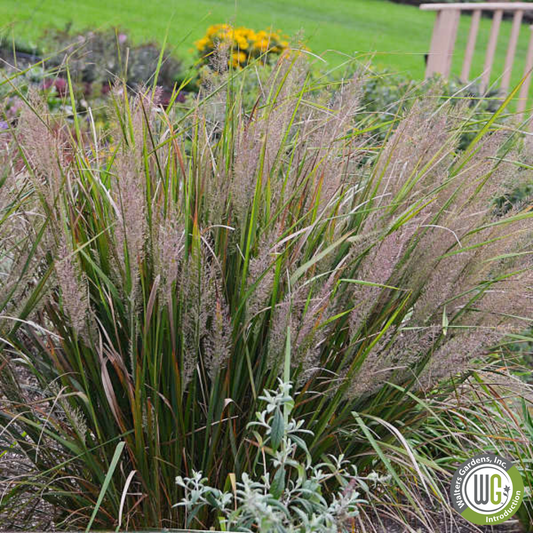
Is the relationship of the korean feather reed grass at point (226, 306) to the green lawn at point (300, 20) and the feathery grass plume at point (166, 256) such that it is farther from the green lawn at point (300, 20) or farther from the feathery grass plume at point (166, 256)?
the green lawn at point (300, 20)

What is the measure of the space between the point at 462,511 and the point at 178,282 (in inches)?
40.7

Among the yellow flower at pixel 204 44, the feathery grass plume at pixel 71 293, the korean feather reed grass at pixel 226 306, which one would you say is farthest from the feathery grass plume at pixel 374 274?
the yellow flower at pixel 204 44

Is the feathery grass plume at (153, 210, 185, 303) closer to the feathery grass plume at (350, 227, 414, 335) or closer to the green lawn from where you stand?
the feathery grass plume at (350, 227, 414, 335)

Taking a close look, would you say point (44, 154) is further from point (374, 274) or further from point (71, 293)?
point (374, 274)

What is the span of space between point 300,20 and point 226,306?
10.2 metres

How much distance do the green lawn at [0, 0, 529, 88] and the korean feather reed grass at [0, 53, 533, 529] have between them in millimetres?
9791

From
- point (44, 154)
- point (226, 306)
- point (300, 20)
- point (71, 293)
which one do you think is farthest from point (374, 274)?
point (300, 20)

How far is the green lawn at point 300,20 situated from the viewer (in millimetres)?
13258

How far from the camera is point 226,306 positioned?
164cm

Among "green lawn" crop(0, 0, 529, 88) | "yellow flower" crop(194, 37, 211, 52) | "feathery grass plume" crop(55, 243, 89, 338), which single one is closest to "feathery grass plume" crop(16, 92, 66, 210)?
"feathery grass plume" crop(55, 243, 89, 338)

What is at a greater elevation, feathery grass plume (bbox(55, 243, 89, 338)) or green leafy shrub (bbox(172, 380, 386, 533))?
feathery grass plume (bbox(55, 243, 89, 338))

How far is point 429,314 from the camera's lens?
1777 millimetres

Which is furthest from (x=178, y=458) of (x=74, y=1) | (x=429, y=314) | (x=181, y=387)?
(x=74, y=1)

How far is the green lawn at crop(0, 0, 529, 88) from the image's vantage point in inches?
522
